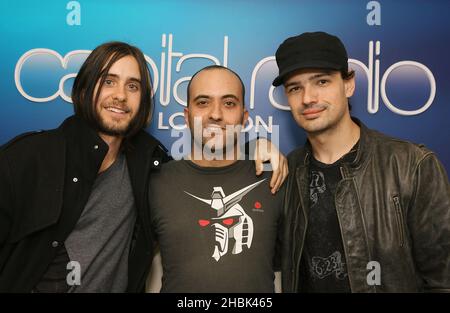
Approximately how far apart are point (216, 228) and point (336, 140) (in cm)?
81

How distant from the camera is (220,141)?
7.08 feet

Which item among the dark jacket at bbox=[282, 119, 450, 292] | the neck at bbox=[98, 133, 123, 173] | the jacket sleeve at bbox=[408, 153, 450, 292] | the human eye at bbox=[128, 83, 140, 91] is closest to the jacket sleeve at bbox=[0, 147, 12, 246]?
the neck at bbox=[98, 133, 123, 173]

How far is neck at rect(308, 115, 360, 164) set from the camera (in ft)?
7.07

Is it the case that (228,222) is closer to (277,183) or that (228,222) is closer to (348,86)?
(277,183)

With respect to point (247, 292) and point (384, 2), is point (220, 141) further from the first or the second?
point (384, 2)

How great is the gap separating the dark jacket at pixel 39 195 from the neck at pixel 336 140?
1177mm

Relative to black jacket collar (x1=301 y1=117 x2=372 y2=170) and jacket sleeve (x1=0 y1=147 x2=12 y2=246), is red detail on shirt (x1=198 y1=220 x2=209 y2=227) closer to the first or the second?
black jacket collar (x1=301 y1=117 x2=372 y2=170)

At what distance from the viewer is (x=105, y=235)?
80.6 inches

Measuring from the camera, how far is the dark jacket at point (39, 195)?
189cm

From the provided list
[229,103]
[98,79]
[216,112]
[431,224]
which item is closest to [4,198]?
[98,79]

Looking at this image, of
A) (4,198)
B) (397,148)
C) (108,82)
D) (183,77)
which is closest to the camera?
(4,198)

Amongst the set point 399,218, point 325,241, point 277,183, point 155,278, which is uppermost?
point 277,183

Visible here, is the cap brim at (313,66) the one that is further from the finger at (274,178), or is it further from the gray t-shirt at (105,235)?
the gray t-shirt at (105,235)
